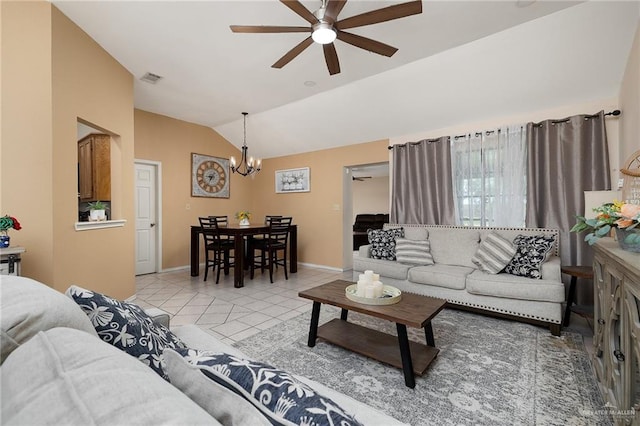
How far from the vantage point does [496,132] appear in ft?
12.0

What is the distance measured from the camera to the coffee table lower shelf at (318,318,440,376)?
6.39 ft

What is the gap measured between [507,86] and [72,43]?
177 inches

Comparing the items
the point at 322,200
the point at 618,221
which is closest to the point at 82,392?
the point at 618,221

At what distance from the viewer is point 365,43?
7.61ft

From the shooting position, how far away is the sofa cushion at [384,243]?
3.80m

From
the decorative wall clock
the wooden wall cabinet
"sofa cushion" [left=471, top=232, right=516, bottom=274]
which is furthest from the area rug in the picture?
the decorative wall clock

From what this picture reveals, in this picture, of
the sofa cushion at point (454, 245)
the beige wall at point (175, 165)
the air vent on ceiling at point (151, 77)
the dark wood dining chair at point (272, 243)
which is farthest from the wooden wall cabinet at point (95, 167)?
the sofa cushion at point (454, 245)

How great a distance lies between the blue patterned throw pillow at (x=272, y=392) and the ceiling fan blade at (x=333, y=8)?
7.01 ft

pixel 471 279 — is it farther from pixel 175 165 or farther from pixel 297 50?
pixel 175 165

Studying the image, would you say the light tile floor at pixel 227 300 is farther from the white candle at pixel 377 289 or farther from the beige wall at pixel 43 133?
the white candle at pixel 377 289

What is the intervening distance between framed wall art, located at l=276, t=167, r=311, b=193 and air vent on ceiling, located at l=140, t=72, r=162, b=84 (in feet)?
9.46

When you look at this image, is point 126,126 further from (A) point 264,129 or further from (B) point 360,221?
(B) point 360,221

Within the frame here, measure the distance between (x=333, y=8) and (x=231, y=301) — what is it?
3155 millimetres

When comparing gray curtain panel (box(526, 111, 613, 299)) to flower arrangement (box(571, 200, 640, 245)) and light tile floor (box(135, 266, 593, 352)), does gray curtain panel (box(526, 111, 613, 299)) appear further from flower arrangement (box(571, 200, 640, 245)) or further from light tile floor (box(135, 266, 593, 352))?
flower arrangement (box(571, 200, 640, 245))
